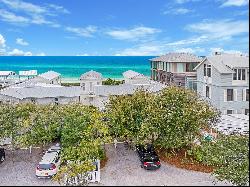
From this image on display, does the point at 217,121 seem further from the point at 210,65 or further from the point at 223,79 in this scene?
the point at 210,65

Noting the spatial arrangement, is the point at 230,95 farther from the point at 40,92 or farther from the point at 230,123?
the point at 40,92

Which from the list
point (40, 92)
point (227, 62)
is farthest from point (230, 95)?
point (40, 92)

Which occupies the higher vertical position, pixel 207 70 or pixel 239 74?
pixel 207 70

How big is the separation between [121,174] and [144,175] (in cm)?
147

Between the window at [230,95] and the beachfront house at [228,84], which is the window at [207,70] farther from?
the window at [230,95]

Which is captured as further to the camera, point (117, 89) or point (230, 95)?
point (117, 89)

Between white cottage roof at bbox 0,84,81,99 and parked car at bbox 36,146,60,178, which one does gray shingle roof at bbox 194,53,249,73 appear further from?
parked car at bbox 36,146,60,178

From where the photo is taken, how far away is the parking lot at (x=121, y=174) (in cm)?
2138

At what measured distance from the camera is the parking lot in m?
21.4

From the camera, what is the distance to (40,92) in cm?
3900

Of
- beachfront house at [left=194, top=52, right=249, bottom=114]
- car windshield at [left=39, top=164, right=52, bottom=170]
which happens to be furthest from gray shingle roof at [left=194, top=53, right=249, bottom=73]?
car windshield at [left=39, top=164, right=52, bottom=170]

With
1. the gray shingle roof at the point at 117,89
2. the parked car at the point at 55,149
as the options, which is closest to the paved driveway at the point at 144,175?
the parked car at the point at 55,149

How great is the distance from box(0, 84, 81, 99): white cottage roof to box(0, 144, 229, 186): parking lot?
40.6 feet

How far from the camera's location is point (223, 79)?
3334 centimetres
